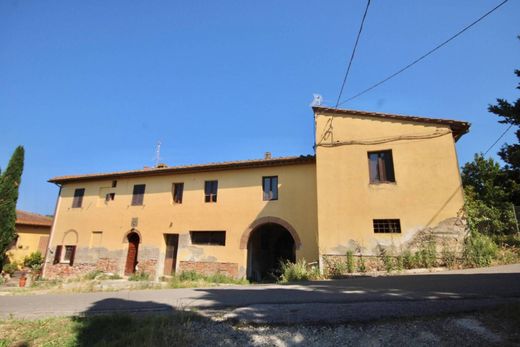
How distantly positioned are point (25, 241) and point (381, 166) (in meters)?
24.9

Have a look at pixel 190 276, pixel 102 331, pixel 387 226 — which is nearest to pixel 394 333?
pixel 102 331

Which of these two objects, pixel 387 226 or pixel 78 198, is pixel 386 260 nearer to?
pixel 387 226

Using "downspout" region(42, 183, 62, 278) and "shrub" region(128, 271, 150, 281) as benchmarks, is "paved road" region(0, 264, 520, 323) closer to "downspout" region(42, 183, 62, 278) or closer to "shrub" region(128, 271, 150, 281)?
"shrub" region(128, 271, 150, 281)

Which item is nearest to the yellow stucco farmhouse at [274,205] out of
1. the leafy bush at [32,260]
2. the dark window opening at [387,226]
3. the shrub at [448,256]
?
the dark window opening at [387,226]

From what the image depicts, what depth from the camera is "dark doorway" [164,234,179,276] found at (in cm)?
1636

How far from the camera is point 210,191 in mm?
16188

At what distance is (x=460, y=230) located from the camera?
1038 cm

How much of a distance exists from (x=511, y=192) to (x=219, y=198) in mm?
18117

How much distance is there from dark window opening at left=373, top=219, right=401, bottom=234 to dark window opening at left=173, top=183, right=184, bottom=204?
1046 cm

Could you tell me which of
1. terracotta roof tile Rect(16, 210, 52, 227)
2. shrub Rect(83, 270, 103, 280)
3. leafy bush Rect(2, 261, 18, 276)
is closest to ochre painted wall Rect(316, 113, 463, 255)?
shrub Rect(83, 270, 103, 280)

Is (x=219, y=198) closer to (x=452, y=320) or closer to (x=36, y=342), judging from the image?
(x=36, y=342)

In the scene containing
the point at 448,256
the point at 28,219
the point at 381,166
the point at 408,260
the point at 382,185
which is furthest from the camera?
the point at 28,219

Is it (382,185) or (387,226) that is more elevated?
(382,185)

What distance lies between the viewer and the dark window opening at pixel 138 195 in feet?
58.4
